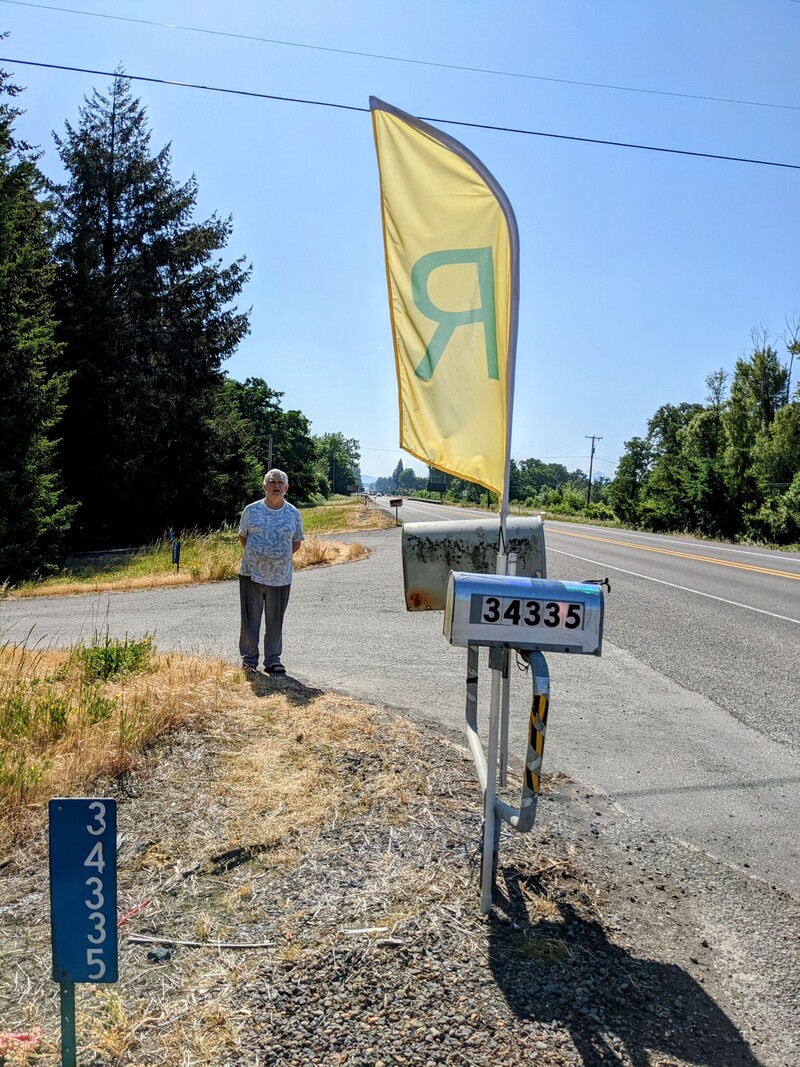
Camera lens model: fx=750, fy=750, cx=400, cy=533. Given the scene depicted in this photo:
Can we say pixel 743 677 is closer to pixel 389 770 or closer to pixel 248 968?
pixel 389 770

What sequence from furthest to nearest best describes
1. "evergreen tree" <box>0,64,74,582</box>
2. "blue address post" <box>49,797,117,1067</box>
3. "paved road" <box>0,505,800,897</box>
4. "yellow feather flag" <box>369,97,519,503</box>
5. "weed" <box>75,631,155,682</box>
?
"evergreen tree" <box>0,64,74,582</box> < "weed" <box>75,631,155,682</box> < "paved road" <box>0,505,800,897</box> < "yellow feather flag" <box>369,97,519,503</box> < "blue address post" <box>49,797,117,1067</box>

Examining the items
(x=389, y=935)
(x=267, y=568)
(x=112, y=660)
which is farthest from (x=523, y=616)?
(x=112, y=660)

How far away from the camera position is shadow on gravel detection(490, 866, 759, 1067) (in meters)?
2.21

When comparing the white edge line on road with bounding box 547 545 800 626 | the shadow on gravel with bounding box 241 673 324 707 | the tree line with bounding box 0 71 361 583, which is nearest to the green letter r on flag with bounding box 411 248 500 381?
the shadow on gravel with bounding box 241 673 324 707

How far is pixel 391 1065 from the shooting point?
6.75 ft

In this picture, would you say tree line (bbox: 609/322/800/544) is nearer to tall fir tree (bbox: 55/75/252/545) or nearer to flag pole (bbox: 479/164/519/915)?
tall fir tree (bbox: 55/75/252/545)

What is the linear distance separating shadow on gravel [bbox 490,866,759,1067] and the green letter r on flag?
207cm

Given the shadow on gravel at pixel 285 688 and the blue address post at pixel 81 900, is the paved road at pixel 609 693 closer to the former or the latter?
the shadow on gravel at pixel 285 688

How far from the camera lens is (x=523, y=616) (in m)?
2.54

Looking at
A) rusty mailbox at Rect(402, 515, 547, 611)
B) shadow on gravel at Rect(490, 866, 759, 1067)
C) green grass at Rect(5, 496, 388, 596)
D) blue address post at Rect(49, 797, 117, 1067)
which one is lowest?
green grass at Rect(5, 496, 388, 596)

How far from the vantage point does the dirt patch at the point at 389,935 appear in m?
2.18

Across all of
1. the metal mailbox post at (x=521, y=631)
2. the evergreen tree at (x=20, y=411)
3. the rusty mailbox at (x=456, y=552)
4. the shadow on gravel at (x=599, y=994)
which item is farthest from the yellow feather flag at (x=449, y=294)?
the evergreen tree at (x=20, y=411)

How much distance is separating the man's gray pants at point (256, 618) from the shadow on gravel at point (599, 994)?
3609 millimetres

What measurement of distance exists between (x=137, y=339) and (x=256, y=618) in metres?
24.9
